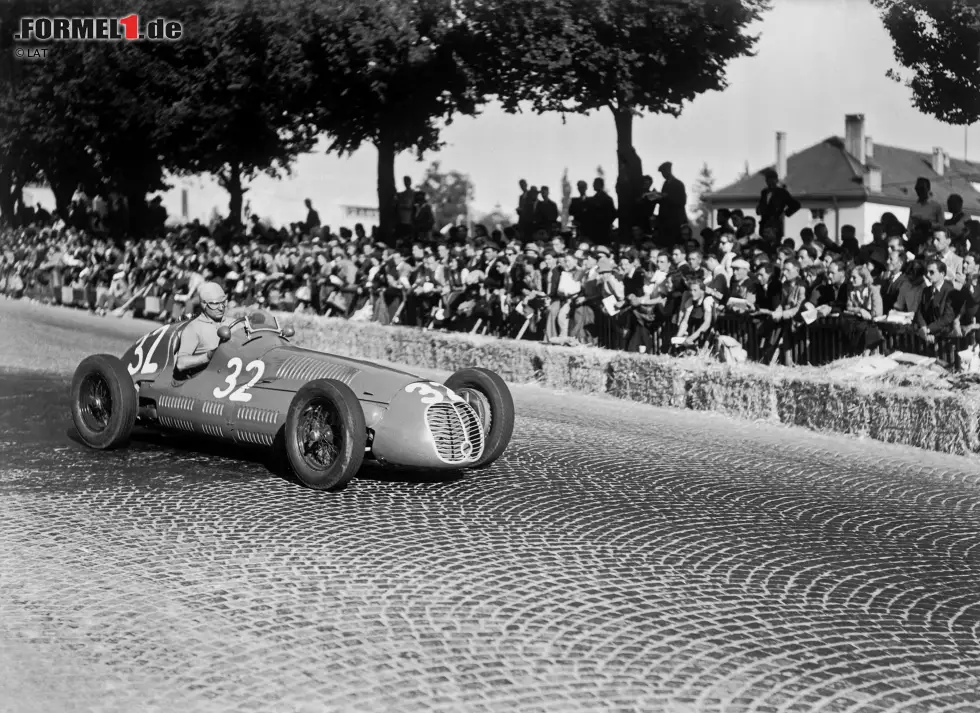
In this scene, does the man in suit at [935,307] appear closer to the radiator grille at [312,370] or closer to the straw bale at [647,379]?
the straw bale at [647,379]

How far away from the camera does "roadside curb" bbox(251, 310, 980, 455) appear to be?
11234mm

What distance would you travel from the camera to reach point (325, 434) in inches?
315

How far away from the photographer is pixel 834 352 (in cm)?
1419

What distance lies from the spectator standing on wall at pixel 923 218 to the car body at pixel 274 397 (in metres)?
8.00

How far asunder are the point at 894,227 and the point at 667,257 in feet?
9.29

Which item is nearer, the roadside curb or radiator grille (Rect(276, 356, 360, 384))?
radiator grille (Rect(276, 356, 360, 384))

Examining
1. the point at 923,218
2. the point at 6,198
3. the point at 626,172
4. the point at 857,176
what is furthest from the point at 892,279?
the point at 6,198

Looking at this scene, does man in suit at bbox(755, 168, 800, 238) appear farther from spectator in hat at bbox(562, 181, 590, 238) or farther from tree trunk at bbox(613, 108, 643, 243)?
spectator in hat at bbox(562, 181, 590, 238)

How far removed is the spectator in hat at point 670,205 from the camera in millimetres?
20172

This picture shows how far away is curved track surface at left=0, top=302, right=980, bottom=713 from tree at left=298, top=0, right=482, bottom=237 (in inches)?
643

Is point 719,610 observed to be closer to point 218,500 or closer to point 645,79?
point 218,500

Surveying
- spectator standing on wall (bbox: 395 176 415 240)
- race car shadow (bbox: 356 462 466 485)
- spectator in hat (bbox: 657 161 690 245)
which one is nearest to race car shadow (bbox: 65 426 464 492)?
race car shadow (bbox: 356 462 466 485)

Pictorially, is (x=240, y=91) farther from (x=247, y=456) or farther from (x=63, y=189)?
(x=247, y=456)

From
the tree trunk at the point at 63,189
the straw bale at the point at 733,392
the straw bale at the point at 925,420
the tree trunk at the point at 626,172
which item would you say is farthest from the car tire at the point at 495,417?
the tree trunk at the point at 63,189
